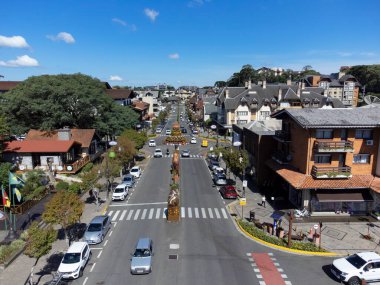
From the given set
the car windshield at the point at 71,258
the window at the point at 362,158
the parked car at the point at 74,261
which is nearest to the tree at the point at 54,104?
the parked car at the point at 74,261

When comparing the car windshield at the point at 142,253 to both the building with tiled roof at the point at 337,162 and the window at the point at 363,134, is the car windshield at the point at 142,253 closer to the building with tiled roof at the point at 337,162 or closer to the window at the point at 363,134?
the building with tiled roof at the point at 337,162

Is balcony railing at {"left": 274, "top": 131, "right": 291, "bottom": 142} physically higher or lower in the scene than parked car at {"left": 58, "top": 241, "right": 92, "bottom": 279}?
higher

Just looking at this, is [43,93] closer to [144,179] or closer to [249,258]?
[144,179]

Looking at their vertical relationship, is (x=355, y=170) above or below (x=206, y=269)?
above

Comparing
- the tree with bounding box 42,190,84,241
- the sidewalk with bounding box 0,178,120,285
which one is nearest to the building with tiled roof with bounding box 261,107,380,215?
the tree with bounding box 42,190,84,241

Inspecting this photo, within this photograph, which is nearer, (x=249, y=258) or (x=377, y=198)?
(x=249, y=258)

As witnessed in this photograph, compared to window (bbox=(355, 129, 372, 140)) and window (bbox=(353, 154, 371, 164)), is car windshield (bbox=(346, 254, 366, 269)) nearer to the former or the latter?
window (bbox=(353, 154, 371, 164))

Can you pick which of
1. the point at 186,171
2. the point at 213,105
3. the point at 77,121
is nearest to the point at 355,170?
the point at 186,171
